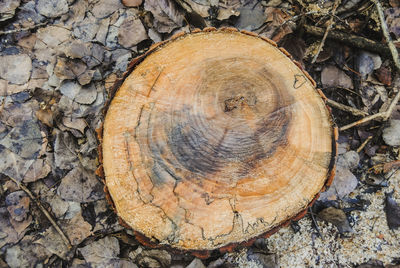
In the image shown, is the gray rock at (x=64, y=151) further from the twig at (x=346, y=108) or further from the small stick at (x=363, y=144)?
the small stick at (x=363, y=144)

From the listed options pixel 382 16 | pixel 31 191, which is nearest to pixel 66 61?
pixel 31 191

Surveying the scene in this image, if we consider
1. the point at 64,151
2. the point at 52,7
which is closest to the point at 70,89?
the point at 64,151

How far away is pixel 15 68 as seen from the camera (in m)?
1.99

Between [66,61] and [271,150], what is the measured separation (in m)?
1.35

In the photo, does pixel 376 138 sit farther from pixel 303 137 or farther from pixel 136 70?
pixel 136 70

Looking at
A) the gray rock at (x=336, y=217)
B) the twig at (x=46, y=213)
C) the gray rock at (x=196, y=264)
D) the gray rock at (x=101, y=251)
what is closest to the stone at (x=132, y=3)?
the twig at (x=46, y=213)

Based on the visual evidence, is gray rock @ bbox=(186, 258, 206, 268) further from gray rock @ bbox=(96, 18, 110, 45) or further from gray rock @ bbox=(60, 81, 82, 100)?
gray rock @ bbox=(96, 18, 110, 45)

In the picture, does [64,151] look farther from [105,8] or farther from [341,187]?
[341,187]

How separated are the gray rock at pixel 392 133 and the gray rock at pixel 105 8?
1.86m

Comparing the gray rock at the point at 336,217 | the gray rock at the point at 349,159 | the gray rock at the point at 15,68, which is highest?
the gray rock at the point at 15,68

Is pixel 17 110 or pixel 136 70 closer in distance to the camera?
pixel 136 70

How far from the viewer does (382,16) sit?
1.94m

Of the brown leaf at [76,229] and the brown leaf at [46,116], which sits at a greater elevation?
the brown leaf at [46,116]

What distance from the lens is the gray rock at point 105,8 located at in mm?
2062
